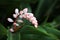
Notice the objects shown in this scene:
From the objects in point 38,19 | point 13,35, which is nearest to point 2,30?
point 13,35

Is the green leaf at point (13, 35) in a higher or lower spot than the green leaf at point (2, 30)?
lower

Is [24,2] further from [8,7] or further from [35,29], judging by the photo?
[35,29]

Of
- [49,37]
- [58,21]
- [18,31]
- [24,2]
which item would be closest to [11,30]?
[18,31]

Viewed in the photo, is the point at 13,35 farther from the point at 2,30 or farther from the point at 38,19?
the point at 38,19

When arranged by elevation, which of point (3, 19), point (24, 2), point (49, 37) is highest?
point (24, 2)

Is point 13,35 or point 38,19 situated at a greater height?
point 38,19

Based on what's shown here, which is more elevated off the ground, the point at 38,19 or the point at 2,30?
the point at 38,19

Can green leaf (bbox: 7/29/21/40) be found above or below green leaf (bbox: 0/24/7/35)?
below

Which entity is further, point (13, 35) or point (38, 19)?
point (38, 19)
